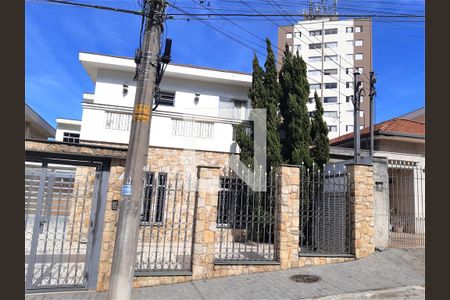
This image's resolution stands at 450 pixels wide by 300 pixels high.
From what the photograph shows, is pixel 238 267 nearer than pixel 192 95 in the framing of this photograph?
Yes

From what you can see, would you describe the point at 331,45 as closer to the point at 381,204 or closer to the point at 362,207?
the point at 381,204

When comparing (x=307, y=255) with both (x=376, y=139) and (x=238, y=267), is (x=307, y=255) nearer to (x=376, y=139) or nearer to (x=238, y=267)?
(x=238, y=267)

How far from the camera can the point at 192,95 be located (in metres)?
15.2

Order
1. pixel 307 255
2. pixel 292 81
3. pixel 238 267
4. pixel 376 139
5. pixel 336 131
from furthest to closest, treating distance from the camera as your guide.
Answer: pixel 336 131, pixel 376 139, pixel 292 81, pixel 307 255, pixel 238 267

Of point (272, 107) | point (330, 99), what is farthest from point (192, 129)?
point (330, 99)

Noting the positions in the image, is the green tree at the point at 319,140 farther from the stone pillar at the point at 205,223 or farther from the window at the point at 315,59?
the window at the point at 315,59

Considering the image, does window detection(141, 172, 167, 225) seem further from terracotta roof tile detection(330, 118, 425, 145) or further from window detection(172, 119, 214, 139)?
terracotta roof tile detection(330, 118, 425, 145)

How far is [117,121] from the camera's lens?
41.3 feet

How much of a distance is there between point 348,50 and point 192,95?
4320 cm

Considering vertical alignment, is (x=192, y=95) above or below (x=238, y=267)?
above

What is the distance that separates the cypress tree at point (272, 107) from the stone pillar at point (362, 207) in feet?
10.4

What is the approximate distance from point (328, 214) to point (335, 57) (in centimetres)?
4735

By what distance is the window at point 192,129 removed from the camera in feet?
42.7

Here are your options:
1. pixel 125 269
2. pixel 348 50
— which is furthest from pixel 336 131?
pixel 125 269
